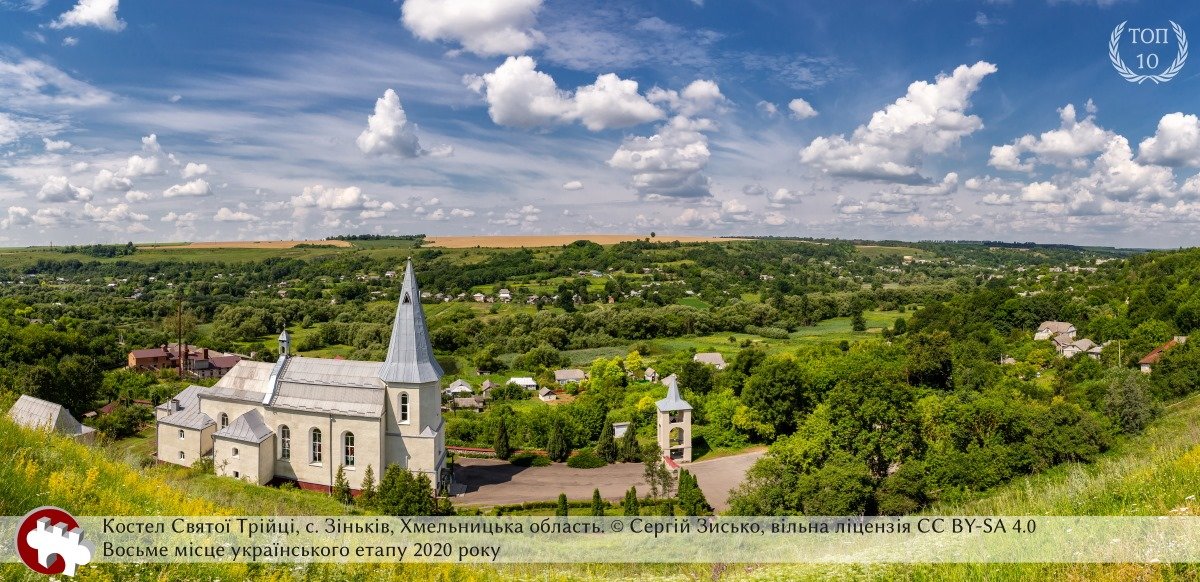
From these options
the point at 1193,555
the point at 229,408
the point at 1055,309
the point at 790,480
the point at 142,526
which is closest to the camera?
the point at 1193,555

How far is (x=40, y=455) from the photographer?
8.75 m

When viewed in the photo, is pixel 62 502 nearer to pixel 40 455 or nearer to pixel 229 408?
pixel 40 455

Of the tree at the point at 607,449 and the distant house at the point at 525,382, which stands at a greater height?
the tree at the point at 607,449

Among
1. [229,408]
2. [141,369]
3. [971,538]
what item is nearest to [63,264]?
[141,369]

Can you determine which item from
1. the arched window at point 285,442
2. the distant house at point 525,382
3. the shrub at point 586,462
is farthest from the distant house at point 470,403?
the arched window at point 285,442

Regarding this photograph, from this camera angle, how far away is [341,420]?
96.9ft

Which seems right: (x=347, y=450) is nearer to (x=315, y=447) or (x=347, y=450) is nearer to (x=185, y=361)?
(x=315, y=447)

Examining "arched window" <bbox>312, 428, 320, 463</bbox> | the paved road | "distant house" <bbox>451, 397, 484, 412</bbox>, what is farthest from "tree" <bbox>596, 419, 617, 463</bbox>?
"distant house" <bbox>451, 397, 484, 412</bbox>

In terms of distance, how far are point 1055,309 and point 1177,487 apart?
263ft

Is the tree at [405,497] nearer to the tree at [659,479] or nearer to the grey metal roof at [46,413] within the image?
the tree at [659,479]

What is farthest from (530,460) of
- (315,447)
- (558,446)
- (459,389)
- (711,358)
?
(711,358)

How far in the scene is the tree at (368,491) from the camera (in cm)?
2642

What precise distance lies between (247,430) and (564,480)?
15300 mm

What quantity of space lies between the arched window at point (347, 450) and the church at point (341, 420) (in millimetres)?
43
